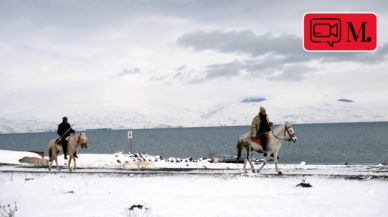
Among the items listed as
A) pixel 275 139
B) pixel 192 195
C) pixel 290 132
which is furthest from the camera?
pixel 275 139

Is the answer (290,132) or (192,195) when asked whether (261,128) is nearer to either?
(290,132)

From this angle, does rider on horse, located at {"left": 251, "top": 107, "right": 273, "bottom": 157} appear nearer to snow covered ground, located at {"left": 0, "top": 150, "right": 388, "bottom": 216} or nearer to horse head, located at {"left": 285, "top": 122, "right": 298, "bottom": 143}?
horse head, located at {"left": 285, "top": 122, "right": 298, "bottom": 143}

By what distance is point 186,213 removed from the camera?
865cm

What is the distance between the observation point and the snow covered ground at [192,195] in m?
8.76

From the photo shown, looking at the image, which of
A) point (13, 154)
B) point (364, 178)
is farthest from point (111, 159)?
point (364, 178)

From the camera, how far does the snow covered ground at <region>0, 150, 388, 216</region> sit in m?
8.76

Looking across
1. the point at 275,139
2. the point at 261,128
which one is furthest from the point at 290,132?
the point at 261,128

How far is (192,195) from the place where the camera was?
36.8ft

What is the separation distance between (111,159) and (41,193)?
57.0 ft

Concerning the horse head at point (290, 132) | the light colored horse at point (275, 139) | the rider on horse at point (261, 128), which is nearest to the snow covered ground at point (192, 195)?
the light colored horse at point (275, 139)

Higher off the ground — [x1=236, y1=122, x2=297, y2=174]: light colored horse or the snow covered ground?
[x1=236, y1=122, x2=297, y2=174]: light colored horse

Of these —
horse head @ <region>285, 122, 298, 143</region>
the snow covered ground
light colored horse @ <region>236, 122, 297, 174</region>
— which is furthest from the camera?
light colored horse @ <region>236, 122, 297, 174</region>

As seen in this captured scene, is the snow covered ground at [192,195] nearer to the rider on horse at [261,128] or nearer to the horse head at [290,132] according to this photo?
the horse head at [290,132]

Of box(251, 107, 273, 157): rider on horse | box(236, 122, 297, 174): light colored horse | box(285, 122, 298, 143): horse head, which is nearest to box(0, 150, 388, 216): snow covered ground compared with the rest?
box(236, 122, 297, 174): light colored horse
